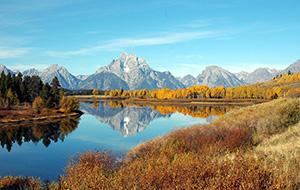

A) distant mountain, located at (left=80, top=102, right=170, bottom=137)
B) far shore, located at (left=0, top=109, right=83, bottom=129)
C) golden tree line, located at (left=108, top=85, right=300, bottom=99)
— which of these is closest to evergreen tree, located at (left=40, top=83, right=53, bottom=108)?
far shore, located at (left=0, top=109, right=83, bottom=129)

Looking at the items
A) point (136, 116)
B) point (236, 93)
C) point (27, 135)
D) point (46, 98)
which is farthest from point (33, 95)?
point (236, 93)

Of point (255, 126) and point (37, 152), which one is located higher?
point (255, 126)

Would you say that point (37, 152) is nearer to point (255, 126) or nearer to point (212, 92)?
point (255, 126)

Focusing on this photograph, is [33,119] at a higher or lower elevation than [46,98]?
lower

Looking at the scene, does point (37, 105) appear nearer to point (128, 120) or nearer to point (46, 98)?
point (46, 98)

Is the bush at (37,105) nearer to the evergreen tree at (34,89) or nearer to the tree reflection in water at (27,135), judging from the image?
the tree reflection in water at (27,135)

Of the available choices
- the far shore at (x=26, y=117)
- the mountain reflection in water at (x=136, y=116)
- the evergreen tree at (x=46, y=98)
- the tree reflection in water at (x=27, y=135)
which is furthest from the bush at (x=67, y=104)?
the tree reflection in water at (x=27, y=135)

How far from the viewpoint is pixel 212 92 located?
174 metres

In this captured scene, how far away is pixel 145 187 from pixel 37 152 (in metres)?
30.0

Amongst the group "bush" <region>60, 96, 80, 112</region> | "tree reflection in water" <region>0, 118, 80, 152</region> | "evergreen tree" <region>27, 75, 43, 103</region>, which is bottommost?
"tree reflection in water" <region>0, 118, 80, 152</region>

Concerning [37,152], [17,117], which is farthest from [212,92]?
[37,152]

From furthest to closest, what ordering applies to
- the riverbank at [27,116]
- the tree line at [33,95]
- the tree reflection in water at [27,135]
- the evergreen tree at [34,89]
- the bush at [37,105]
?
the evergreen tree at [34,89]
the tree line at [33,95]
the bush at [37,105]
the riverbank at [27,116]
the tree reflection in water at [27,135]

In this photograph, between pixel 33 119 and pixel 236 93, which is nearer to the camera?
pixel 33 119

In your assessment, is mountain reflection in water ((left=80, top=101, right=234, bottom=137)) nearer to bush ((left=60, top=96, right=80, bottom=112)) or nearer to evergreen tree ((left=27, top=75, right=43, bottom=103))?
bush ((left=60, top=96, right=80, bottom=112))
